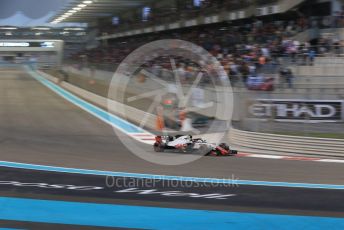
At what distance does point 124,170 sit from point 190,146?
5.81 feet

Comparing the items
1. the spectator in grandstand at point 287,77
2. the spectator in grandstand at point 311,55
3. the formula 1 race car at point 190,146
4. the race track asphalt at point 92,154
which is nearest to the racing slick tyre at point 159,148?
the formula 1 race car at point 190,146

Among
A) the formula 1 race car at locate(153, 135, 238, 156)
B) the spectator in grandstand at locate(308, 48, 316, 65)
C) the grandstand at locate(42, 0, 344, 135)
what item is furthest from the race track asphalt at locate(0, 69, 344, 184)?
the spectator in grandstand at locate(308, 48, 316, 65)

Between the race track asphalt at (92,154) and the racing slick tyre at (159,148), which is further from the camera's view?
the racing slick tyre at (159,148)

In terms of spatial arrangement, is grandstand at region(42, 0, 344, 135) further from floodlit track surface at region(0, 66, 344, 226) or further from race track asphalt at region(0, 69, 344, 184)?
floodlit track surface at region(0, 66, 344, 226)

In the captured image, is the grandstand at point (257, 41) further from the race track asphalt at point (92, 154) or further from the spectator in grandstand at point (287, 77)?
the race track asphalt at point (92, 154)

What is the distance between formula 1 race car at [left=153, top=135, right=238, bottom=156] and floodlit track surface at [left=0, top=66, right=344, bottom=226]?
0.28 metres

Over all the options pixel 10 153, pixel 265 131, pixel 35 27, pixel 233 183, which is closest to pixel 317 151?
pixel 265 131

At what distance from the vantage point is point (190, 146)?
35.9 ft

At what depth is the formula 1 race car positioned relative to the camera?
1090 cm

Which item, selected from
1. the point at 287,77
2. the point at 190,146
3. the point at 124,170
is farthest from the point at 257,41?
the point at 124,170

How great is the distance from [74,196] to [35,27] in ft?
149

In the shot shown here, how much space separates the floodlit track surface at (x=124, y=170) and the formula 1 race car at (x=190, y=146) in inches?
10.8

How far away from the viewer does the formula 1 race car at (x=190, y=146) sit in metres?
10.9

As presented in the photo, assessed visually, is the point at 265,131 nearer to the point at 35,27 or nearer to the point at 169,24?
the point at 169,24
